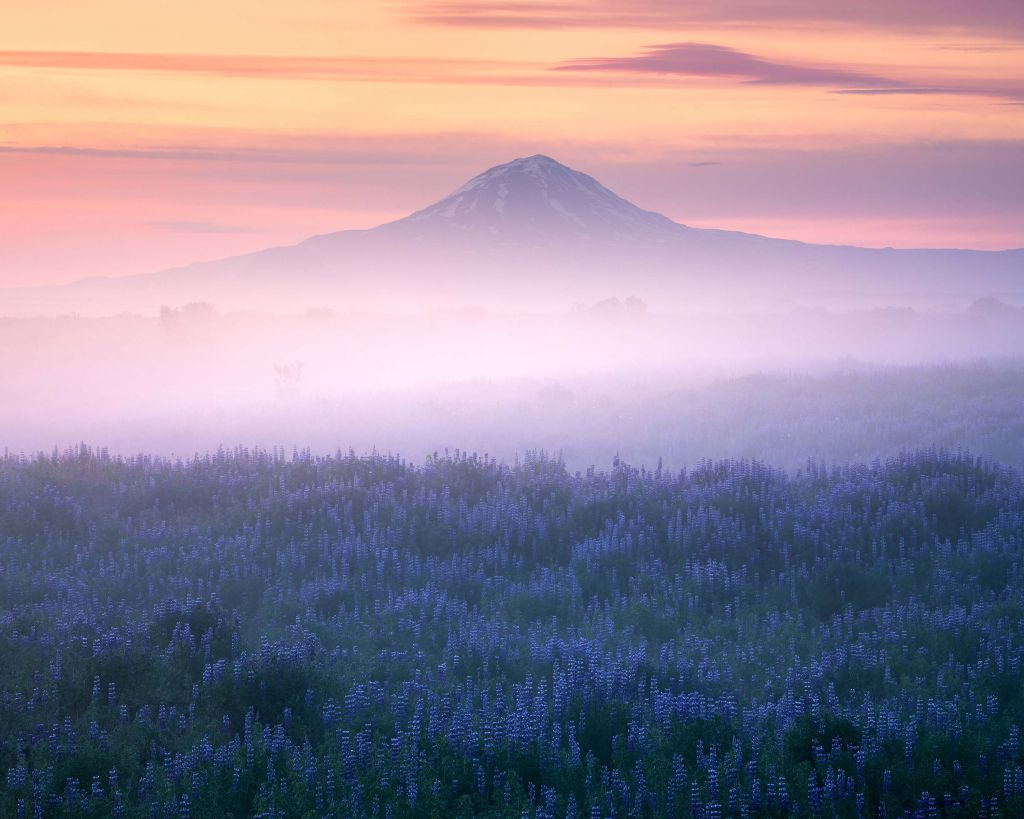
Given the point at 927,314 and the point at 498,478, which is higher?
the point at 927,314

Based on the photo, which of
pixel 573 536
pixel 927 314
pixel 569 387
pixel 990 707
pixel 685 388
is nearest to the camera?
pixel 990 707

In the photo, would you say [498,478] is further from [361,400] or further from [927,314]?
[927,314]

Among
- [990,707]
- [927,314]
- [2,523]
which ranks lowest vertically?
[990,707]

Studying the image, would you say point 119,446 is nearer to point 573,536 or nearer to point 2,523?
point 2,523

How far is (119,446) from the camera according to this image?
23.6m

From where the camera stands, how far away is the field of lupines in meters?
5.18

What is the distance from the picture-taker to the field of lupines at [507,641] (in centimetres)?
518

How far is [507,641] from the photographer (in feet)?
25.0

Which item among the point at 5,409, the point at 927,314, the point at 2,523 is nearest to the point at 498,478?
the point at 2,523

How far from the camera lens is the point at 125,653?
22.5ft

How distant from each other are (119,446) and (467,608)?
16.9 metres

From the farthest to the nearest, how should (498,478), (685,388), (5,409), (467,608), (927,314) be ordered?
(927,314) → (5,409) → (685,388) → (498,478) → (467,608)

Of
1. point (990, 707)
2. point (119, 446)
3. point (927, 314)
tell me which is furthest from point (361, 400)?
point (927, 314)

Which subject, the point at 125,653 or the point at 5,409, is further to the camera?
the point at 5,409
